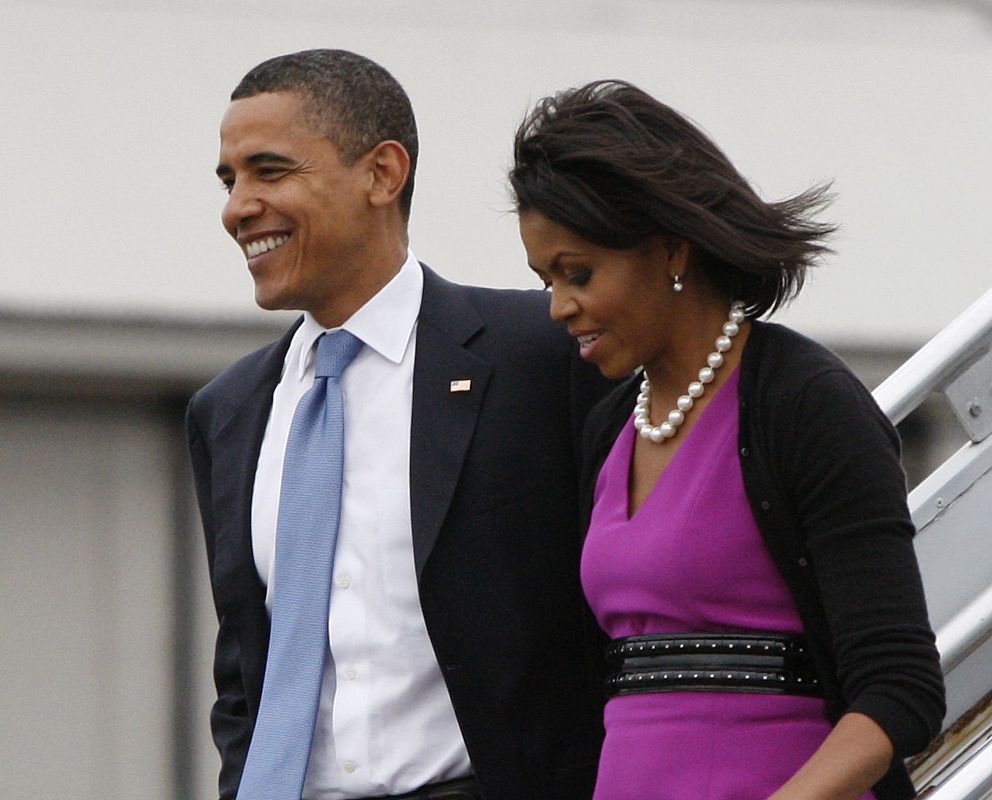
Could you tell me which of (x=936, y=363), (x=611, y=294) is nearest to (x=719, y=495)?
(x=611, y=294)

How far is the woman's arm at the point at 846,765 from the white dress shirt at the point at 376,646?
78 centimetres

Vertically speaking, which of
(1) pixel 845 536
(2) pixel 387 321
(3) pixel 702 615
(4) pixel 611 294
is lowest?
(3) pixel 702 615

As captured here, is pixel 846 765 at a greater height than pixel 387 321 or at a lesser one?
lesser

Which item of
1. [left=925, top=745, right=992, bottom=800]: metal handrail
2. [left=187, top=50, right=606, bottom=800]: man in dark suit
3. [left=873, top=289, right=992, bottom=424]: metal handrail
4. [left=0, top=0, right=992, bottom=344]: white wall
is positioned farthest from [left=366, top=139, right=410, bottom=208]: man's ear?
[left=0, top=0, right=992, bottom=344]: white wall

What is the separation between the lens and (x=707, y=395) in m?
2.62

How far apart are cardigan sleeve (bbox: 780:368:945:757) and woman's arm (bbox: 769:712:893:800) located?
1 centimetres

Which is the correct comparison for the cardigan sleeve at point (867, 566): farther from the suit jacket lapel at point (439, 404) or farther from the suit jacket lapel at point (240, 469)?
the suit jacket lapel at point (240, 469)

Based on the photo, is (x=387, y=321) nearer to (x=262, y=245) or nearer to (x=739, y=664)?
(x=262, y=245)

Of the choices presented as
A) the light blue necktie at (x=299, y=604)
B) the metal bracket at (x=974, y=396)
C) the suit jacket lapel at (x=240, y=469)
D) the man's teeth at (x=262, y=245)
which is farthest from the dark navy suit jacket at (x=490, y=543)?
the metal bracket at (x=974, y=396)

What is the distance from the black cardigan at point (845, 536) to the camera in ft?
7.69

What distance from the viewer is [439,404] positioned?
316 centimetres

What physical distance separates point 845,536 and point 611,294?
42 cm

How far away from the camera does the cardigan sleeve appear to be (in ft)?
7.67

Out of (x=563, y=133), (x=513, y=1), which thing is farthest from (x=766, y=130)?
(x=563, y=133)
